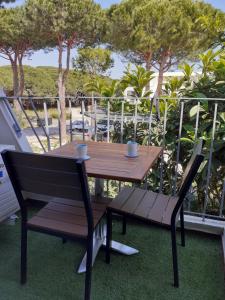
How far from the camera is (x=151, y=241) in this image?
7.25 feet

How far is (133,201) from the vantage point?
1906 millimetres

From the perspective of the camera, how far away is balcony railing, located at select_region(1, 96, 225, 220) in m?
2.33

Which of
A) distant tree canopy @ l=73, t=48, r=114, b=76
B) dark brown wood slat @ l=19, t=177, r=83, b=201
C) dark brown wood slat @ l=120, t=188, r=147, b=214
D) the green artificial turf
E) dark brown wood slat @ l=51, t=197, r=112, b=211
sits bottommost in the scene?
the green artificial turf

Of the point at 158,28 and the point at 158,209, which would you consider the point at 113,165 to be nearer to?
the point at 158,209

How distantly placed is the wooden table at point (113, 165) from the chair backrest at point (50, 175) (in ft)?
0.69

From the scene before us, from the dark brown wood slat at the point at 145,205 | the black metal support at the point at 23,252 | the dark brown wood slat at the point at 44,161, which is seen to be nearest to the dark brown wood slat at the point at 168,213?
the dark brown wood slat at the point at 145,205

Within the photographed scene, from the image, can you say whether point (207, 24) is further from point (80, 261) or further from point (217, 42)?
point (80, 261)

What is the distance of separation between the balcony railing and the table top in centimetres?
41

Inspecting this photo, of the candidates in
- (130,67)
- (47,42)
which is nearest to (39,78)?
(47,42)

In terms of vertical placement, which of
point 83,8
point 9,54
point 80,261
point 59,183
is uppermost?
point 83,8

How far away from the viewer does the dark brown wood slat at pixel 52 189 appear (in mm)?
1396

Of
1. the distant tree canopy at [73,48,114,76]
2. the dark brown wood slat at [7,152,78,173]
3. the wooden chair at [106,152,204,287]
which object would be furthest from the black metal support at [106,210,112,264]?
the distant tree canopy at [73,48,114,76]

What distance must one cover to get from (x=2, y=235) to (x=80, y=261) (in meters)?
0.76

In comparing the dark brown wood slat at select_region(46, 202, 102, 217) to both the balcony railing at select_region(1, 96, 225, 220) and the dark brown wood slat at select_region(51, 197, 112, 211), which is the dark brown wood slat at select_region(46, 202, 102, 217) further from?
the balcony railing at select_region(1, 96, 225, 220)
